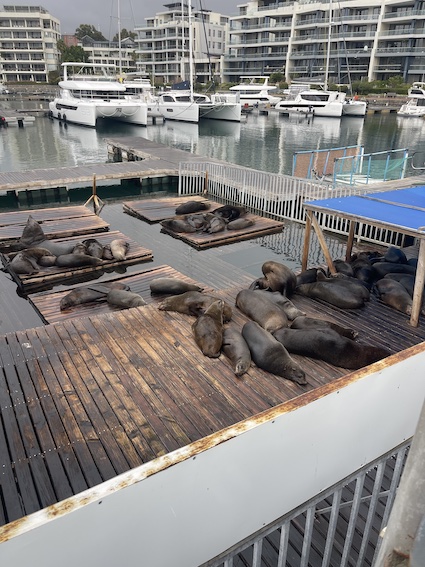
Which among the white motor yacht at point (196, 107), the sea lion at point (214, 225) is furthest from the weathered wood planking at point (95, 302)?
the white motor yacht at point (196, 107)

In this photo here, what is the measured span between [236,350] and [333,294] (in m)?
2.79

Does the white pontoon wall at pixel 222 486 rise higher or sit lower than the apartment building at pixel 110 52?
lower

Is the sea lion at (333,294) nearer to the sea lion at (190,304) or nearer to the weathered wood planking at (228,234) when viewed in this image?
the sea lion at (190,304)

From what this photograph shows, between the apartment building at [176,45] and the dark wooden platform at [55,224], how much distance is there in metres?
84.5

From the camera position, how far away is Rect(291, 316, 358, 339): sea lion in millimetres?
6727

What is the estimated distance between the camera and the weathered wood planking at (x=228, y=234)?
13.3 meters

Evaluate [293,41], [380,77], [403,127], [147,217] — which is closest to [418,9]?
[380,77]

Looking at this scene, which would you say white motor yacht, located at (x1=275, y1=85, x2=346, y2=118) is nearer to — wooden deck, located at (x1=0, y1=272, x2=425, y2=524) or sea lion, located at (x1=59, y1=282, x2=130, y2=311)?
sea lion, located at (x1=59, y1=282, x2=130, y2=311)

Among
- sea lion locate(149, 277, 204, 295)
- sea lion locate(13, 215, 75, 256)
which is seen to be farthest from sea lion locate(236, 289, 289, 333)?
sea lion locate(13, 215, 75, 256)

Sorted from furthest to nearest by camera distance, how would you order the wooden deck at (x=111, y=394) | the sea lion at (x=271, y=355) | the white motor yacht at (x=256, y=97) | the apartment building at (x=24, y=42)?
1. the apartment building at (x=24, y=42)
2. the white motor yacht at (x=256, y=97)
3. the sea lion at (x=271, y=355)
4. the wooden deck at (x=111, y=394)

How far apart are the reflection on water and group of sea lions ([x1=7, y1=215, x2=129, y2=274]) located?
1740cm

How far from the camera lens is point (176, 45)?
303ft

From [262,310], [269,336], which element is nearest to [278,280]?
[262,310]

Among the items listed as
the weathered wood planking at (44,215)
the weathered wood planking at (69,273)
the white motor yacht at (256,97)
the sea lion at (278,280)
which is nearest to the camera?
the sea lion at (278,280)
